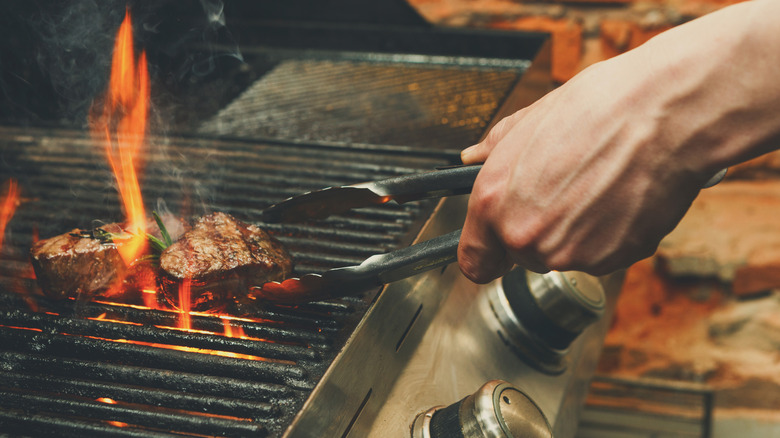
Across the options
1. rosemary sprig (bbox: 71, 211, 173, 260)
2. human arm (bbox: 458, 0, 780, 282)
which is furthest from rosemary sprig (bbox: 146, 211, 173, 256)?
human arm (bbox: 458, 0, 780, 282)

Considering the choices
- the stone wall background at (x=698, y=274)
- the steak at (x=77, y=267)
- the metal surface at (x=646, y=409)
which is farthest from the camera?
the stone wall background at (x=698, y=274)

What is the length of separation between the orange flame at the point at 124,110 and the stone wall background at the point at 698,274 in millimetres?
1471

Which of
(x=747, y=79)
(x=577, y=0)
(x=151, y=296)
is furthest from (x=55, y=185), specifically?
(x=577, y=0)

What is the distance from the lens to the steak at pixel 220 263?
108 cm

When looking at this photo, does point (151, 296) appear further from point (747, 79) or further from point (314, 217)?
point (747, 79)

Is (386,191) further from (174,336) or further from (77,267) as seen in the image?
(77,267)

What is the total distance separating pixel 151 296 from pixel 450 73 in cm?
147

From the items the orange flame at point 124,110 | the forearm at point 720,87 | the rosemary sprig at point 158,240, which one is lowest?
the forearm at point 720,87

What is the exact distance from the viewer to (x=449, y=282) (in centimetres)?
127

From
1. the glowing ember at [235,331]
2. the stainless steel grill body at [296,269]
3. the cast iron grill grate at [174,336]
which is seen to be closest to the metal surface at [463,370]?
the stainless steel grill body at [296,269]

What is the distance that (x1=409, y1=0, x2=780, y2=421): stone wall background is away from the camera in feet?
8.04

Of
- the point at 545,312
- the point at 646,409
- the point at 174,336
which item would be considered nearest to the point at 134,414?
the point at 174,336

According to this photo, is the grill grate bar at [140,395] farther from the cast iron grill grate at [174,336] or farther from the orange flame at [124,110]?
the orange flame at [124,110]

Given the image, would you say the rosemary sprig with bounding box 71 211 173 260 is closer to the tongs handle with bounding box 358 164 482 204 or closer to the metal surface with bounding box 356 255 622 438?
the tongs handle with bounding box 358 164 482 204
